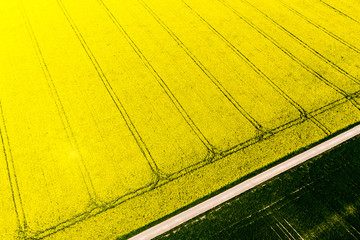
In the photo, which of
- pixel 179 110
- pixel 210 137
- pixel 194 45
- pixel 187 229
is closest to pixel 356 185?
pixel 210 137

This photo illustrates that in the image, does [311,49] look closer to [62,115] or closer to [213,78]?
[213,78]

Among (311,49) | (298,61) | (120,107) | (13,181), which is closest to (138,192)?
(120,107)

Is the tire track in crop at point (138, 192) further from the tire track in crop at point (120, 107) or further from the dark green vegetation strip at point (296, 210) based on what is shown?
the dark green vegetation strip at point (296, 210)

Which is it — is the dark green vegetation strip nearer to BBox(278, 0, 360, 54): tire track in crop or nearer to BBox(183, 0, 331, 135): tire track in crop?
BBox(183, 0, 331, 135): tire track in crop

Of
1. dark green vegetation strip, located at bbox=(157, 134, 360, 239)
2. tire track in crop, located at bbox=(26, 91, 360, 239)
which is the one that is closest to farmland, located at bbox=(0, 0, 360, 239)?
tire track in crop, located at bbox=(26, 91, 360, 239)

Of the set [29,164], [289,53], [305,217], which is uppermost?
[289,53]

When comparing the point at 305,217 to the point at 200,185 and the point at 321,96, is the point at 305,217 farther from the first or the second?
the point at 321,96

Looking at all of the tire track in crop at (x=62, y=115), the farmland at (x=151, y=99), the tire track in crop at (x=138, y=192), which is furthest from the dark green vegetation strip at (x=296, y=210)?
the tire track in crop at (x=62, y=115)
